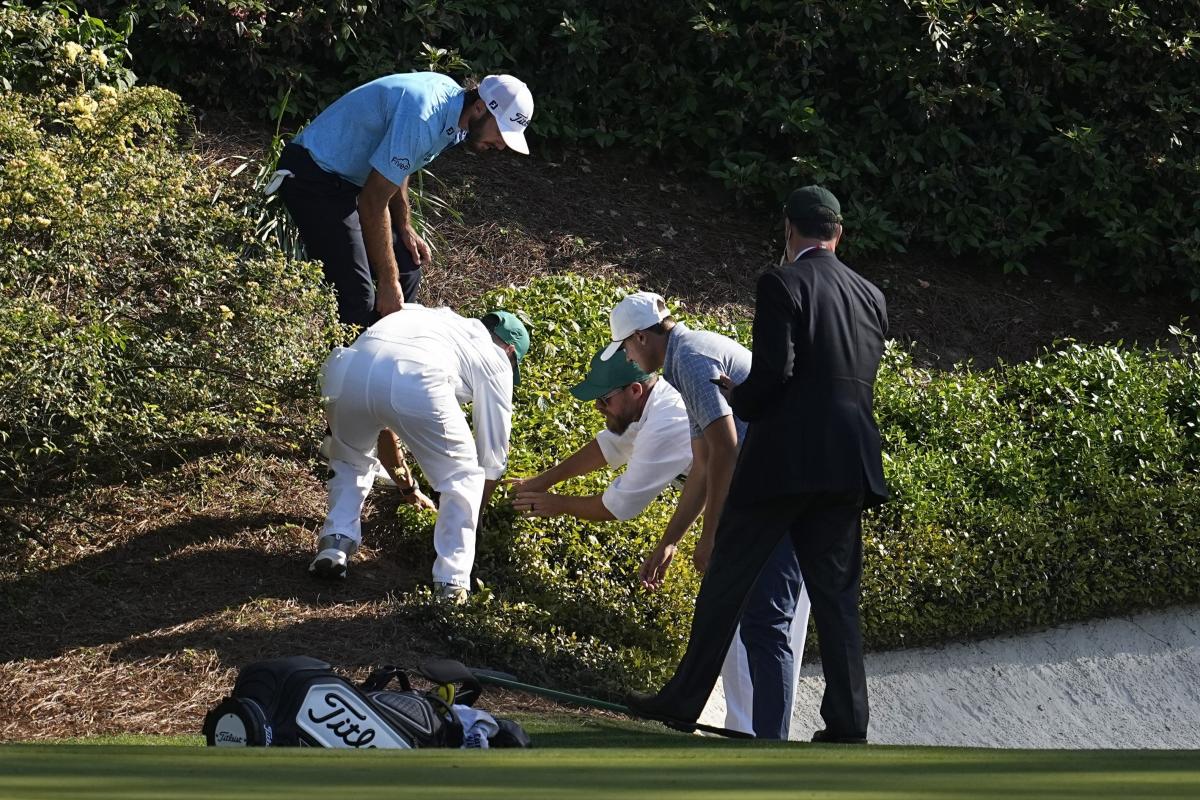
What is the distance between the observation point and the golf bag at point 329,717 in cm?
421

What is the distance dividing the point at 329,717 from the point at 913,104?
29.5 feet

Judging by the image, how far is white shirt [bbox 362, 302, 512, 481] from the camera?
681 cm

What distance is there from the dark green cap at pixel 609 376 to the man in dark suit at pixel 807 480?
3.49ft

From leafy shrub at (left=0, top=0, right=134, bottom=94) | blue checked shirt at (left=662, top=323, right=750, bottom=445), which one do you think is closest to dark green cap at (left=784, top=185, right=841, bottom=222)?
blue checked shirt at (left=662, top=323, right=750, bottom=445)

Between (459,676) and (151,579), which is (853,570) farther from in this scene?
(151,579)

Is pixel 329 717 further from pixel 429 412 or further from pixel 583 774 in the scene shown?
pixel 429 412

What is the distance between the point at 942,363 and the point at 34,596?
669 centimetres

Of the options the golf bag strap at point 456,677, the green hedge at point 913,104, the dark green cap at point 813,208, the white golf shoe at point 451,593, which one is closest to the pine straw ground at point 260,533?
the white golf shoe at point 451,593

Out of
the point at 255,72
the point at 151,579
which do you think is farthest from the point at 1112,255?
the point at 151,579

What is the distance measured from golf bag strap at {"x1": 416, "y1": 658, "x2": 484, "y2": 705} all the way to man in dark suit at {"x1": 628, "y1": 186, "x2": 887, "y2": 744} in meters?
0.93

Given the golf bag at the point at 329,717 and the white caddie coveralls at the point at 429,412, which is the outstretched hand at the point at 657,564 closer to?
the white caddie coveralls at the point at 429,412

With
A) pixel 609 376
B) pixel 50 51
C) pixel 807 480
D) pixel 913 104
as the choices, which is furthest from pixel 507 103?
pixel 913 104

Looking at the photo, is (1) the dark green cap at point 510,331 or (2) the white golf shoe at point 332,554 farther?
(1) the dark green cap at point 510,331

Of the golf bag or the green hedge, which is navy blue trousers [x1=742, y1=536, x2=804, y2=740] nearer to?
the golf bag
